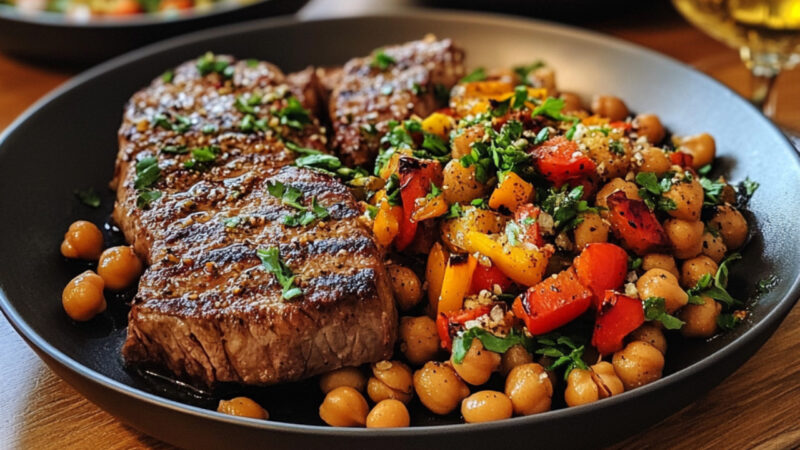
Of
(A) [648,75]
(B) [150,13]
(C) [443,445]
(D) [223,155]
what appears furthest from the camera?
(B) [150,13]

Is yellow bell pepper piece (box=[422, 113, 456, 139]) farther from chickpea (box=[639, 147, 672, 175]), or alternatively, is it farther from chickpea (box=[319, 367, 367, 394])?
chickpea (box=[319, 367, 367, 394])

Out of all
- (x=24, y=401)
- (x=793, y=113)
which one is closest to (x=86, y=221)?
(x=24, y=401)

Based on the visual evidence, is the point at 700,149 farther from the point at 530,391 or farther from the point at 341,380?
the point at 341,380

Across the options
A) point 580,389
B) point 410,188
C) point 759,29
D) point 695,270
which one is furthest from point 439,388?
point 759,29

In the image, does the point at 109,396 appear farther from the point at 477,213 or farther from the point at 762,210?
the point at 762,210

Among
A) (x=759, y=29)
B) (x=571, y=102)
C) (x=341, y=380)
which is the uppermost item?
(x=759, y=29)

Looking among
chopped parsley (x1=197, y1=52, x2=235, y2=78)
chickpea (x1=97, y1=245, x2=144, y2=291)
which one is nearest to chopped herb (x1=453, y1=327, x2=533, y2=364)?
chickpea (x1=97, y1=245, x2=144, y2=291)

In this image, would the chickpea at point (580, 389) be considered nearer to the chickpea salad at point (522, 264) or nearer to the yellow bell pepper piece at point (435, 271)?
the chickpea salad at point (522, 264)

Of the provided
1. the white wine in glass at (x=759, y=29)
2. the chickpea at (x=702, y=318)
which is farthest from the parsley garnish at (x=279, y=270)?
the white wine in glass at (x=759, y=29)
